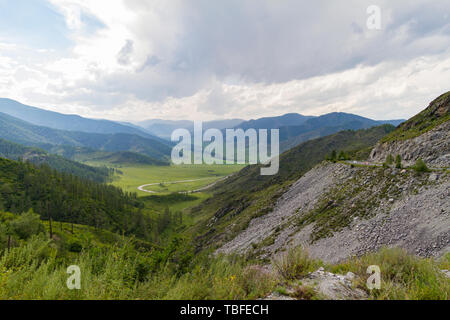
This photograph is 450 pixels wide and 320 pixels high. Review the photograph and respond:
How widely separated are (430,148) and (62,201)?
11373 centimetres

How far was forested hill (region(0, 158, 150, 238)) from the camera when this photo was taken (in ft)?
257

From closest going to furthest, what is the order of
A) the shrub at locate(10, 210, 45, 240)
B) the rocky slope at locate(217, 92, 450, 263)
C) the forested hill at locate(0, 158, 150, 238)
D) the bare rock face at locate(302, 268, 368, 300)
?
the bare rock face at locate(302, 268, 368, 300) → the rocky slope at locate(217, 92, 450, 263) → the shrub at locate(10, 210, 45, 240) → the forested hill at locate(0, 158, 150, 238)

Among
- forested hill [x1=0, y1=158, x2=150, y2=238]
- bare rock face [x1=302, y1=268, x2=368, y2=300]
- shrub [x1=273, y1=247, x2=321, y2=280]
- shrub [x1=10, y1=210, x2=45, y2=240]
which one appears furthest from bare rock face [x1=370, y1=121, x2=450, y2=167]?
forested hill [x1=0, y1=158, x2=150, y2=238]

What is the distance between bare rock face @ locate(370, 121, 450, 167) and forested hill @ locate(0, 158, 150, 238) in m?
86.0

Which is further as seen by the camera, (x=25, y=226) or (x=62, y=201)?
(x=62, y=201)

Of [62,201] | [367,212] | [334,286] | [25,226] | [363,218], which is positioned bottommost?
[62,201]

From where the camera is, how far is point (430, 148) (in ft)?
99.4

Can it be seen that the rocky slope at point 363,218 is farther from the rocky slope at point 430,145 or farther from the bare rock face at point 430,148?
the rocky slope at point 430,145

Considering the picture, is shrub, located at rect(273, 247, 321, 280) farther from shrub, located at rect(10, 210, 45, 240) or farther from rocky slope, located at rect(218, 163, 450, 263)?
shrub, located at rect(10, 210, 45, 240)

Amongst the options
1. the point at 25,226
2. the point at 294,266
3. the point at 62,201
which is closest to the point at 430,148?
the point at 294,266

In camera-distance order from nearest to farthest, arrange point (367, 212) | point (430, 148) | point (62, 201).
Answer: point (367, 212) → point (430, 148) → point (62, 201)

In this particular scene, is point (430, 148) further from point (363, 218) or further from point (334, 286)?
point (334, 286)
